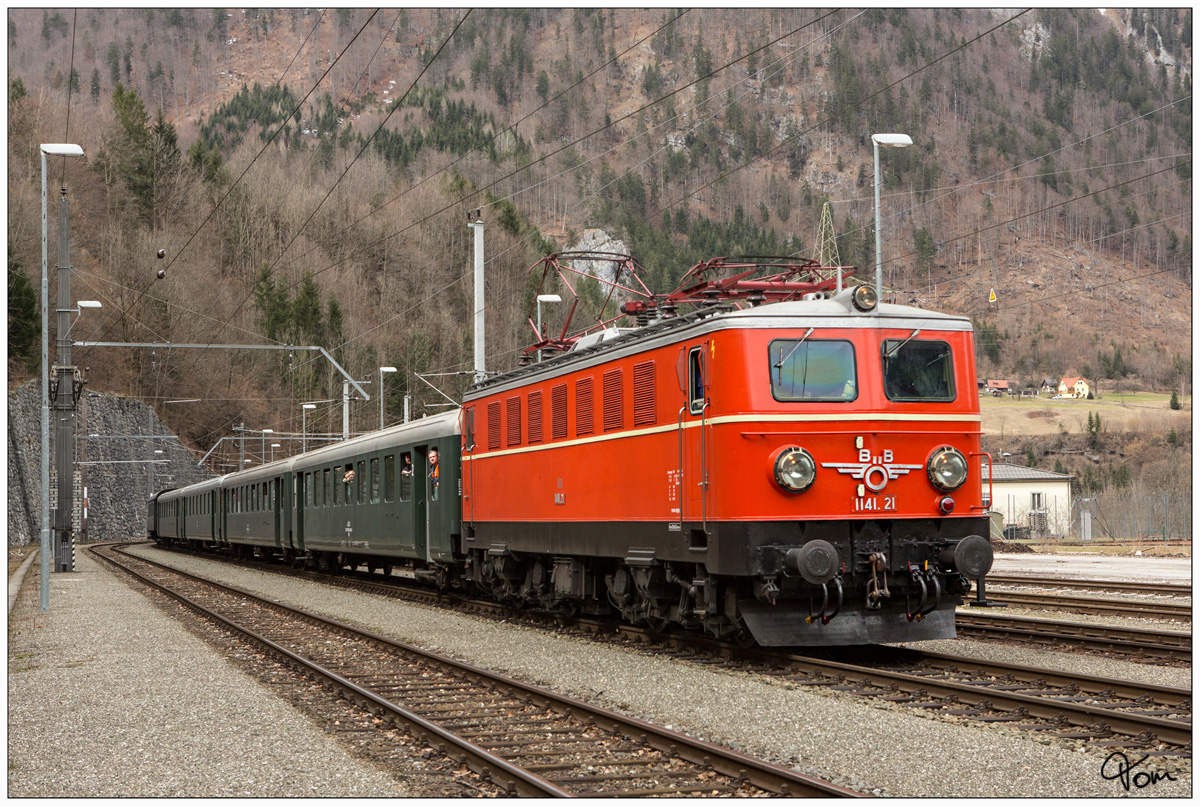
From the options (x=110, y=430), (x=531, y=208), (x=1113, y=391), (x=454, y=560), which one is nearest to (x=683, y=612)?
(x=454, y=560)

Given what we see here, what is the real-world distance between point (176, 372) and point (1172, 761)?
74.3 meters

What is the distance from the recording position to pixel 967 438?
12836 millimetres

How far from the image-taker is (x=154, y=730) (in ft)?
33.8

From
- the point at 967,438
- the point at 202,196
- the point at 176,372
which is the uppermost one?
the point at 202,196

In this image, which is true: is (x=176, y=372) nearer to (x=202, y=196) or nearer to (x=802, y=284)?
(x=202, y=196)

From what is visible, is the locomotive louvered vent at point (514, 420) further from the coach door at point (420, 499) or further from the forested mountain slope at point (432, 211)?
the forested mountain slope at point (432, 211)

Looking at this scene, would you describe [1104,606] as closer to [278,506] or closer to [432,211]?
[278,506]

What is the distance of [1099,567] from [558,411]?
68.1ft

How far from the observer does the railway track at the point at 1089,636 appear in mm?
13218

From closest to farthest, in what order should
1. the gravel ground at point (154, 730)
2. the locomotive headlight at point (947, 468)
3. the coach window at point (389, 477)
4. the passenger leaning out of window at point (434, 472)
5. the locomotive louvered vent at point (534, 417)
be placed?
the gravel ground at point (154, 730) < the locomotive headlight at point (947, 468) < the locomotive louvered vent at point (534, 417) < the passenger leaning out of window at point (434, 472) < the coach window at point (389, 477)

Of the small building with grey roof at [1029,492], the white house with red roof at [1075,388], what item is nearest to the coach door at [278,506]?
the small building with grey roof at [1029,492]

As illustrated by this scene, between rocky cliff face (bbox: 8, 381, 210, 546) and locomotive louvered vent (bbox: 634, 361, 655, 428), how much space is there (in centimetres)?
4101

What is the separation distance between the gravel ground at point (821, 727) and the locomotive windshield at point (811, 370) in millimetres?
2820

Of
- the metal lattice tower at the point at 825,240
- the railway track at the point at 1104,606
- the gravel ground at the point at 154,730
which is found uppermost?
the metal lattice tower at the point at 825,240
